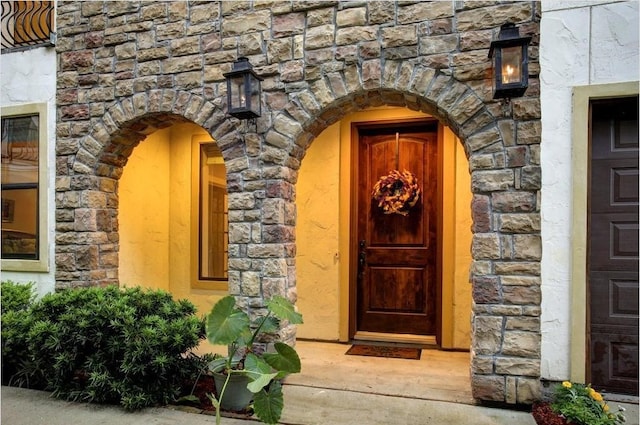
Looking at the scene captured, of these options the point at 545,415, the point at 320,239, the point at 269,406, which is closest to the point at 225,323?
the point at 269,406

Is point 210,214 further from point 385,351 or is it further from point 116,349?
point 385,351

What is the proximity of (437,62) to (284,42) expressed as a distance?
1.20 meters

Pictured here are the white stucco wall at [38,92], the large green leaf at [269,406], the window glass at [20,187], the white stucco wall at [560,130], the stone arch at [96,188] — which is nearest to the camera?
the large green leaf at [269,406]

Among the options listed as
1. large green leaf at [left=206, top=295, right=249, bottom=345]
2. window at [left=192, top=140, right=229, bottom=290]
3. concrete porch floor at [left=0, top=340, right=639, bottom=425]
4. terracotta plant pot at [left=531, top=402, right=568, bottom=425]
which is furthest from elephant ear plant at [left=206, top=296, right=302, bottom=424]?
window at [left=192, top=140, right=229, bottom=290]

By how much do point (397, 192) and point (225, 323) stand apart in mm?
2319

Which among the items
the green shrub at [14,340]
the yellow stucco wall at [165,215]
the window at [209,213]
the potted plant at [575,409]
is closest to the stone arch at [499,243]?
the potted plant at [575,409]

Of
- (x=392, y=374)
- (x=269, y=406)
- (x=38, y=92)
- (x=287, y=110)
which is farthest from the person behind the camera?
(x=38, y=92)

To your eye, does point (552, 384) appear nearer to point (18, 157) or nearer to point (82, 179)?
point (82, 179)

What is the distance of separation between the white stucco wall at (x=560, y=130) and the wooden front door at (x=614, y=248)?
0.25m

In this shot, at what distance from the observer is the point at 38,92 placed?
3721 millimetres

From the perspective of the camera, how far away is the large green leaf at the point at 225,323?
7.61ft

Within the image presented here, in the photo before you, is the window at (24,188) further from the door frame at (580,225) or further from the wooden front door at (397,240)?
the door frame at (580,225)

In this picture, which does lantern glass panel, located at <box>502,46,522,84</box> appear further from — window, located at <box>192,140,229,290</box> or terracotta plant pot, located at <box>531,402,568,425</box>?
window, located at <box>192,140,229,290</box>

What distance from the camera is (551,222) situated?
8.44ft
